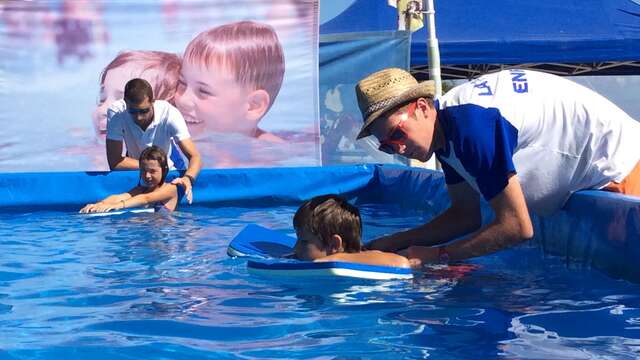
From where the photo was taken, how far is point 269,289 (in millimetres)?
3293

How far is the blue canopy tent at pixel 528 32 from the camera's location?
1033 centimetres

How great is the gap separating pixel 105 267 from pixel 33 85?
16.5ft

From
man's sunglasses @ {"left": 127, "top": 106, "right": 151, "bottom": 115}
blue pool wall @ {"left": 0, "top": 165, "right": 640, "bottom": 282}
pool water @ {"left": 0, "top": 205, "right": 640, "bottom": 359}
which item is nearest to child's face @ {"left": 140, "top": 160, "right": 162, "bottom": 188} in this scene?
man's sunglasses @ {"left": 127, "top": 106, "right": 151, "bottom": 115}

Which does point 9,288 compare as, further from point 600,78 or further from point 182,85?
point 600,78

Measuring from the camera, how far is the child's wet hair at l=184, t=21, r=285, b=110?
8.48m

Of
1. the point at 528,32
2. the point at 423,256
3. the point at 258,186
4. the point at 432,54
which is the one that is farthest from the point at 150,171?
the point at 528,32

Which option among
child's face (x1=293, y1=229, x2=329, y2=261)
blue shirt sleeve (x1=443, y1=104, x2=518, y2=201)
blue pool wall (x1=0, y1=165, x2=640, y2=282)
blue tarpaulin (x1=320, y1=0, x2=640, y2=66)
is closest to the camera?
blue shirt sleeve (x1=443, y1=104, x2=518, y2=201)

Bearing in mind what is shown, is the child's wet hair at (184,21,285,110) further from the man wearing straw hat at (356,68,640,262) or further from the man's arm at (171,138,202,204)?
the man wearing straw hat at (356,68,640,262)

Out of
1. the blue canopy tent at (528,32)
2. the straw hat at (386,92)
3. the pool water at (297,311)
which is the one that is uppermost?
the blue canopy tent at (528,32)

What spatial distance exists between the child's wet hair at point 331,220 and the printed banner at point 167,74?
4.99m

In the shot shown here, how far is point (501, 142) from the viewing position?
275 cm

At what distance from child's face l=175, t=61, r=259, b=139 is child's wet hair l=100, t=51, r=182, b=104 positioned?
7cm

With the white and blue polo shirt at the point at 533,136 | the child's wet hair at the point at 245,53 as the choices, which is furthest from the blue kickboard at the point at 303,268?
the child's wet hair at the point at 245,53

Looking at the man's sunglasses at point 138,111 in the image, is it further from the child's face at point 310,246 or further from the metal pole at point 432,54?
the child's face at point 310,246
